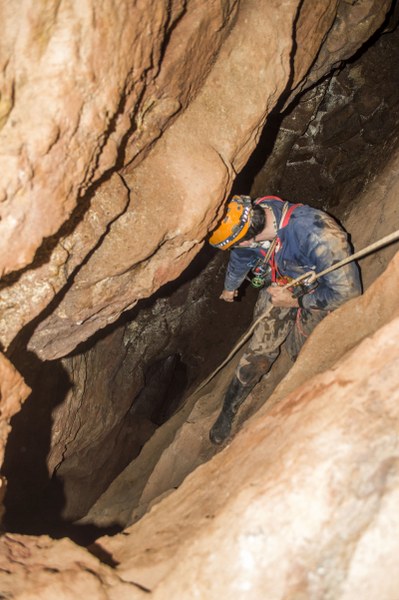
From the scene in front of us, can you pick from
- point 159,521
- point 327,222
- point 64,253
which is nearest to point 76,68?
point 64,253

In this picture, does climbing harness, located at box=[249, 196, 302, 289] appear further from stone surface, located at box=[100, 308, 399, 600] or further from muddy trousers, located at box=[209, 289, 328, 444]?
stone surface, located at box=[100, 308, 399, 600]

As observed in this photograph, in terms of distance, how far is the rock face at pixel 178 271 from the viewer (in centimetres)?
158

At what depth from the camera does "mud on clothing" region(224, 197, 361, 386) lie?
3.06m

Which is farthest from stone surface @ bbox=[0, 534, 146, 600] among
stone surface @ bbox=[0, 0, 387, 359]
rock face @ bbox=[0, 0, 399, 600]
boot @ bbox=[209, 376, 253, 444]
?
boot @ bbox=[209, 376, 253, 444]

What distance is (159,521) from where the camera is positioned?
2.31 metres

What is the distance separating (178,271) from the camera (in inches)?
121

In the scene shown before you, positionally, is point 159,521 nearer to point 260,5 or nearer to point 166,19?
point 166,19

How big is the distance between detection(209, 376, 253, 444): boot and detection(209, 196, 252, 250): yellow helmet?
166 centimetres

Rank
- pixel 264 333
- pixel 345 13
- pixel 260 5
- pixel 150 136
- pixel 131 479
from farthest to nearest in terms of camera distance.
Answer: pixel 131 479 < pixel 264 333 < pixel 345 13 < pixel 260 5 < pixel 150 136

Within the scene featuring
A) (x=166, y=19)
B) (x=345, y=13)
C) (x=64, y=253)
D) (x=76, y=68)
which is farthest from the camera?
(x=345, y=13)

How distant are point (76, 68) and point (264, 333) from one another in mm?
2913

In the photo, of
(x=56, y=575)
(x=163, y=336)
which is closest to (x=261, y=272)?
(x=163, y=336)

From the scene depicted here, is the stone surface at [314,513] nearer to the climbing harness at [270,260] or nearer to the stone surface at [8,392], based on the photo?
the stone surface at [8,392]

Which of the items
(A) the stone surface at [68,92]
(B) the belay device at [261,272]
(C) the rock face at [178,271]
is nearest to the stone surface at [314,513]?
(C) the rock face at [178,271]
